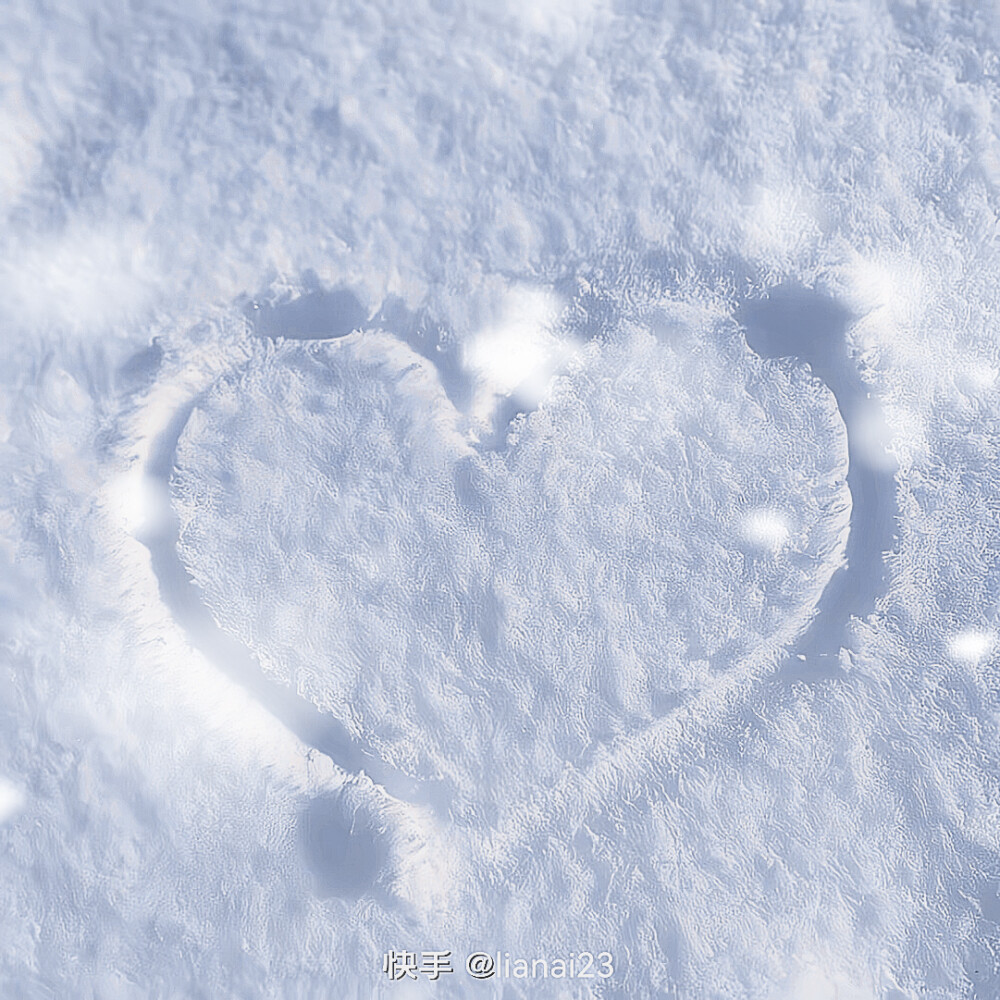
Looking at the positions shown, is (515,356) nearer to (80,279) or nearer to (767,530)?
(767,530)

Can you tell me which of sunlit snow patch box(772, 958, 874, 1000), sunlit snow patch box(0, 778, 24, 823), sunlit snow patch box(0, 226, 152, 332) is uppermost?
sunlit snow patch box(0, 226, 152, 332)

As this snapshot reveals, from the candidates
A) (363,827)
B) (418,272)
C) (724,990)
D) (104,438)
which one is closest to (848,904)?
(724,990)

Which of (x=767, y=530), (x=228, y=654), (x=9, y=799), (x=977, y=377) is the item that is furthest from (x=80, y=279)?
(x=977, y=377)

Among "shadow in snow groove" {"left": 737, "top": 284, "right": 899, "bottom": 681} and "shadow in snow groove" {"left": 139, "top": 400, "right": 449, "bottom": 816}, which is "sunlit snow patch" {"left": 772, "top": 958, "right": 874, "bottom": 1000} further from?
"shadow in snow groove" {"left": 139, "top": 400, "right": 449, "bottom": 816}

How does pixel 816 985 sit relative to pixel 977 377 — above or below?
below

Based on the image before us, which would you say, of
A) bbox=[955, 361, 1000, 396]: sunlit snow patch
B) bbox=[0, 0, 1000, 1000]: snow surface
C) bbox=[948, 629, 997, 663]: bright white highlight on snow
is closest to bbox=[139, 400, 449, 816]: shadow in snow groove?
bbox=[0, 0, 1000, 1000]: snow surface

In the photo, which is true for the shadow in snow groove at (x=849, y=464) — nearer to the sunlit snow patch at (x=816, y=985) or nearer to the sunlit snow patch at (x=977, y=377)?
the sunlit snow patch at (x=977, y=377)

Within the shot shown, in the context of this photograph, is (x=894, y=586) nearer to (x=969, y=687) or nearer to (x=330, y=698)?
(x=969, y=687)
